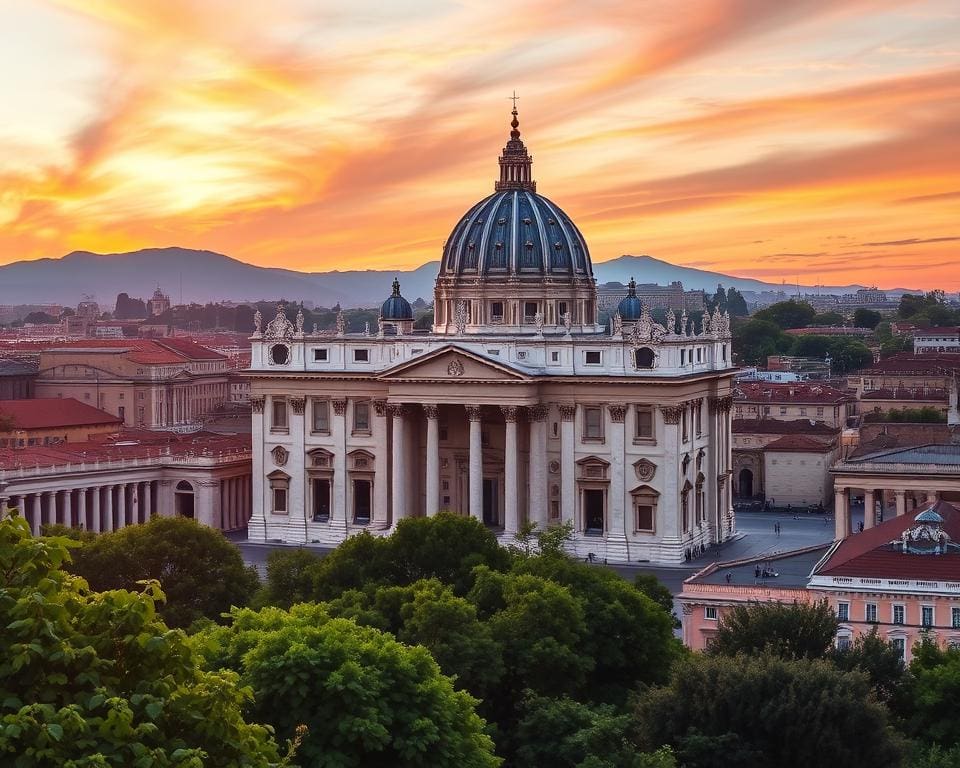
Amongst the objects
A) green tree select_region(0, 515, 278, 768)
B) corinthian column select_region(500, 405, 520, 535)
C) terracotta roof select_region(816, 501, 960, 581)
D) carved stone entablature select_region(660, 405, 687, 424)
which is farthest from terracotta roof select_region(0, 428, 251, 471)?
green tree select_region(0, 515, 278, 768)

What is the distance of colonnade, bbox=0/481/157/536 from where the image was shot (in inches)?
3762

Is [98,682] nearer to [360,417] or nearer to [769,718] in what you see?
[769,718]

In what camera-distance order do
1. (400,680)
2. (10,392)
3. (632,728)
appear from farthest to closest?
(10,392), (632,728), (400,680)

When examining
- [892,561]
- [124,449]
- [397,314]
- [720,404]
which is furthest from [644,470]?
[124,449]

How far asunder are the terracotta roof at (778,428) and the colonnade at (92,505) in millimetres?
44513

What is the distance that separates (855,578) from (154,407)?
101969 mm

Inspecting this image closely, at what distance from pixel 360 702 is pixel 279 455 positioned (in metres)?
64.2

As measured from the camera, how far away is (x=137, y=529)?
65500 millimetres

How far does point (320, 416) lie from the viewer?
10038cm

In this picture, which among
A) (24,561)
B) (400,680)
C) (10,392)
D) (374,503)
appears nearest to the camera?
(24,561)

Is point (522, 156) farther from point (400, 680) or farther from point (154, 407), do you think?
point (400, 680)

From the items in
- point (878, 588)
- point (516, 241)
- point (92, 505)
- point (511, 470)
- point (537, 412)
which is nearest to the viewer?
point (878, 588)

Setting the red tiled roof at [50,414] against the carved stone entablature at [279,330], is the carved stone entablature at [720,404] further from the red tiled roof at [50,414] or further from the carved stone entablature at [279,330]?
the red tiled roof at [50,414]

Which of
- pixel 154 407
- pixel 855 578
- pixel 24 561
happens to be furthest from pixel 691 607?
pixel 154 407
